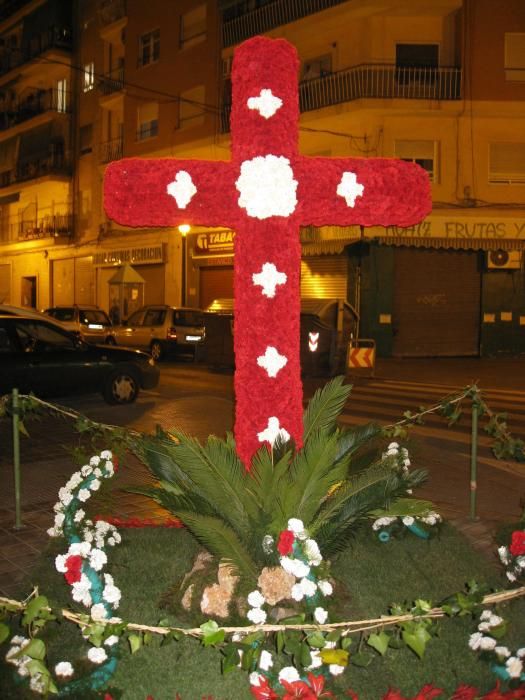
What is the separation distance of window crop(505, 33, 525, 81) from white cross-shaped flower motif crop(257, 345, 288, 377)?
20102mm

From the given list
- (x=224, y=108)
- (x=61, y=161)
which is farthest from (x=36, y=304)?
(x=224, y=108)

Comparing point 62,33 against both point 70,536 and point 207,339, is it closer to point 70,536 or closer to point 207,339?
A: point 207,339

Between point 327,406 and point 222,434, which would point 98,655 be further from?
point 222,434

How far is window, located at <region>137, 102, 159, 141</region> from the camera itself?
28828 mm

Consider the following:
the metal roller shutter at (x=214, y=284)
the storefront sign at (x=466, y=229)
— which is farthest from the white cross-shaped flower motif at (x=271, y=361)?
the metal roller shutter at (x=214, y=284)

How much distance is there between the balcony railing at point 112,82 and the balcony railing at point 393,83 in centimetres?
1190

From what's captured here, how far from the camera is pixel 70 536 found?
452 centimetres

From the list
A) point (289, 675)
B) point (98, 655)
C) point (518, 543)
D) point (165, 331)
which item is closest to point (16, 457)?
point (98, 655)

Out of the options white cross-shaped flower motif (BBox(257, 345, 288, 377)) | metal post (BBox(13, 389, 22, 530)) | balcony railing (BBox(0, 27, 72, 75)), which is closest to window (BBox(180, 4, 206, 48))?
balcony railing (BBox(0, 27, 72, 75))

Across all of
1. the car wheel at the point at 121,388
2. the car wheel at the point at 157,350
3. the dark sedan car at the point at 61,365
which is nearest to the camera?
the dark sedan car at the point at 61,365

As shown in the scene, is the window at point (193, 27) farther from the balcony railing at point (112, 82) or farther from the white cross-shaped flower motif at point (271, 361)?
the white cross-shaped flower motif at point (271, 361)

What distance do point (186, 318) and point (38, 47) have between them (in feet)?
68.2

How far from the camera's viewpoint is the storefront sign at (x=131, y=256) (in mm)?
29344

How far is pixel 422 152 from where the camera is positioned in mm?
A: 22109
